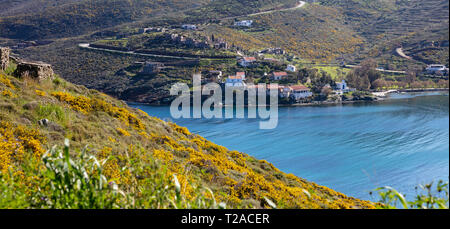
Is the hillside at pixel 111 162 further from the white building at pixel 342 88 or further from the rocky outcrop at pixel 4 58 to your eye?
the white building at pixel 342 88

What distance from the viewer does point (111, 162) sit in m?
4.10

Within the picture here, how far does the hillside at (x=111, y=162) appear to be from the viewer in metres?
2.14

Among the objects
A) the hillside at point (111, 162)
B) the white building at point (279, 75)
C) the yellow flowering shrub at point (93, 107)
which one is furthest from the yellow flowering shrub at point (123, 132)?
the white building at point (279, 75)

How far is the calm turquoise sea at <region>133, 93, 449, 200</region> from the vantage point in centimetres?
1650

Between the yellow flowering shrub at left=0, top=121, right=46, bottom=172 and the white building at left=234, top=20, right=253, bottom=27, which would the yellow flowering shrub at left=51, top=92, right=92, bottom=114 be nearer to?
the yellow flowering shrub at left=0, top=121, right=46, bottom=172

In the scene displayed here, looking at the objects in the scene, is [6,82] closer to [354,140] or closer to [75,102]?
[75,102]

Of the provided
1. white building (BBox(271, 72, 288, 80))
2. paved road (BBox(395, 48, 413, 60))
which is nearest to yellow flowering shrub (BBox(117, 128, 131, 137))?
white building (BBox(271, 72, 288, 80))

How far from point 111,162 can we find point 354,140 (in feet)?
67.4

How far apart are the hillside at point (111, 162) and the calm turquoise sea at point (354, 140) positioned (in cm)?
861

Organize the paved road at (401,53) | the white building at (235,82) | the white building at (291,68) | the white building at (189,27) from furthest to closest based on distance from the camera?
1. the white building at (189,27)
2. the paved road at (401,53)
3. the white building at (291,68)
4. the white building at (235,82)
